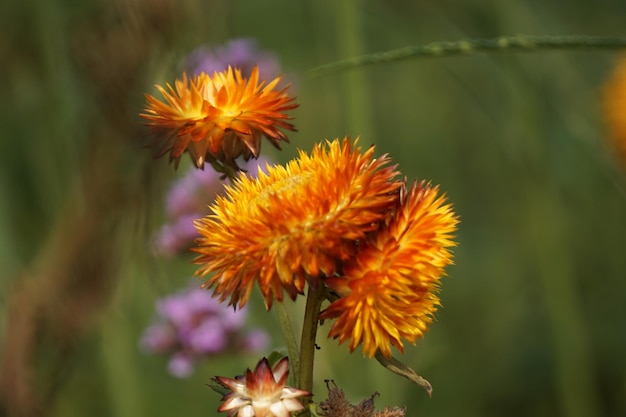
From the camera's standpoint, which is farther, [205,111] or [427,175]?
[427,175]

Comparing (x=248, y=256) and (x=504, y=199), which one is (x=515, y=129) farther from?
(x=248, y=256)

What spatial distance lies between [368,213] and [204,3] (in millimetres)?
453

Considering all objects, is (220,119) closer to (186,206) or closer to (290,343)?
(290,343)

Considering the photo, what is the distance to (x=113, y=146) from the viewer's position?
31.1 inches

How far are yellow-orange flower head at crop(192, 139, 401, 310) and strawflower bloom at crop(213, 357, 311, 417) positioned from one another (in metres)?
0.04

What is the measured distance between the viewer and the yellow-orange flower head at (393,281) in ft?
1.65

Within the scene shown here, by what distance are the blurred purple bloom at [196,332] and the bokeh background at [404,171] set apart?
4cm

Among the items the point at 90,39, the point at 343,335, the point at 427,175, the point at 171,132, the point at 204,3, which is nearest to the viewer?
the point at 343,335

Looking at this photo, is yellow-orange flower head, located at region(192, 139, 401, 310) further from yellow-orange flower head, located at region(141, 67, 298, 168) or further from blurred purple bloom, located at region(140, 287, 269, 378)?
blurred purple bloom, located at region(140, 287, 269, 378)

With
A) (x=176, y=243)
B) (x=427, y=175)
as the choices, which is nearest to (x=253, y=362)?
(x=176, y=243)

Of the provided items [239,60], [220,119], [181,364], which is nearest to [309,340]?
[220,119]

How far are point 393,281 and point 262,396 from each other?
0.08m

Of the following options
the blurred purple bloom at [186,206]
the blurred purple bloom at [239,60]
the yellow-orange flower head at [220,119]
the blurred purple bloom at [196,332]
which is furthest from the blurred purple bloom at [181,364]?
the yellow-orange flower head at [220,119]

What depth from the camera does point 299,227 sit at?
502 mm
